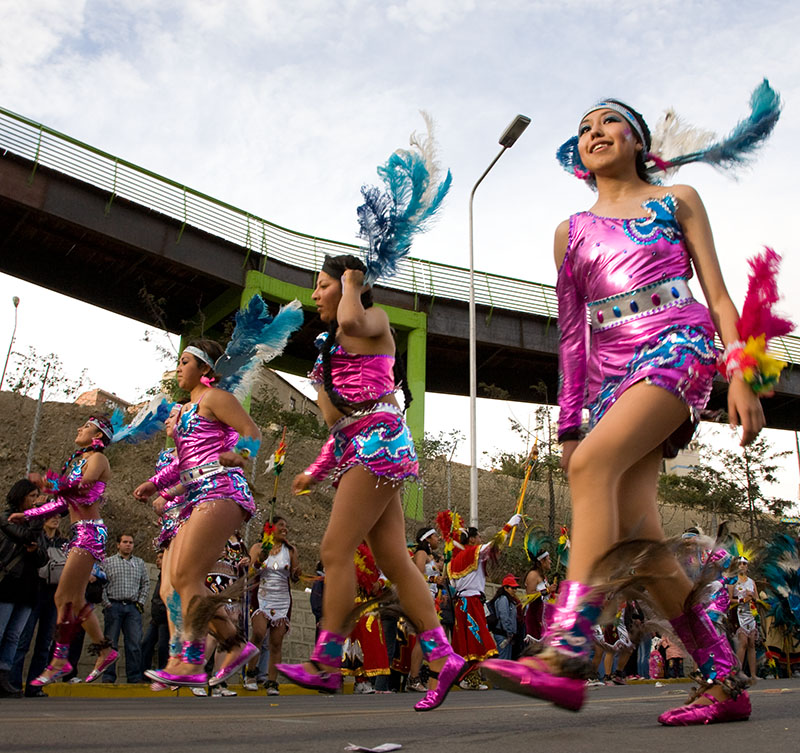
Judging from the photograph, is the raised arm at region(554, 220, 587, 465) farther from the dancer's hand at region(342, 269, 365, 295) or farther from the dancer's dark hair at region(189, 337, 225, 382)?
the dancer's dark hair at region(189, 337, 225, 382)

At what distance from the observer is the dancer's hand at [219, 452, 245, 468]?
454 centimetres

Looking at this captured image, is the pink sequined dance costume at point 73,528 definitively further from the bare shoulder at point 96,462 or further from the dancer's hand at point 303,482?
the dancer's hand at point 303,482

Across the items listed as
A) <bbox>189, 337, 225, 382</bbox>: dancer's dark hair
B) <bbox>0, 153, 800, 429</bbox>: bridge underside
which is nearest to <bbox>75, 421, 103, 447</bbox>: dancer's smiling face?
<bbox>189, 337, 225, 382</bbox>: dancer's dark hair

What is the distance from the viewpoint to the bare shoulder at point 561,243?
9.59 ft

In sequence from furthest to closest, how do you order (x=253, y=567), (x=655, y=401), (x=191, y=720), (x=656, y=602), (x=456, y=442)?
(x=456, y=442)
(x=253, y=567)
(x=191, y=720)
(x=656, y=602)
(x=655, y=401)

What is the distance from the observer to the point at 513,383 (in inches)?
1172

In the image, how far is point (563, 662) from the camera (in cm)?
212

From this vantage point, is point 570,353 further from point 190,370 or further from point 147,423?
point 147,423

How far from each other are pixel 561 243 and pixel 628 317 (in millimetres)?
426

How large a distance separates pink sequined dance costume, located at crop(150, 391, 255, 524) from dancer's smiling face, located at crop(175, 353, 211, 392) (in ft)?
0.59

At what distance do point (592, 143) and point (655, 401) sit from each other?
3.50 ft

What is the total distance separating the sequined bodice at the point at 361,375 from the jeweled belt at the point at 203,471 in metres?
1.08

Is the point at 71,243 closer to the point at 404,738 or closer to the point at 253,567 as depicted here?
the point at 253,567

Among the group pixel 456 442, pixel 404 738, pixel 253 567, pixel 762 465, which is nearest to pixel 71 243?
pixel 456 442
